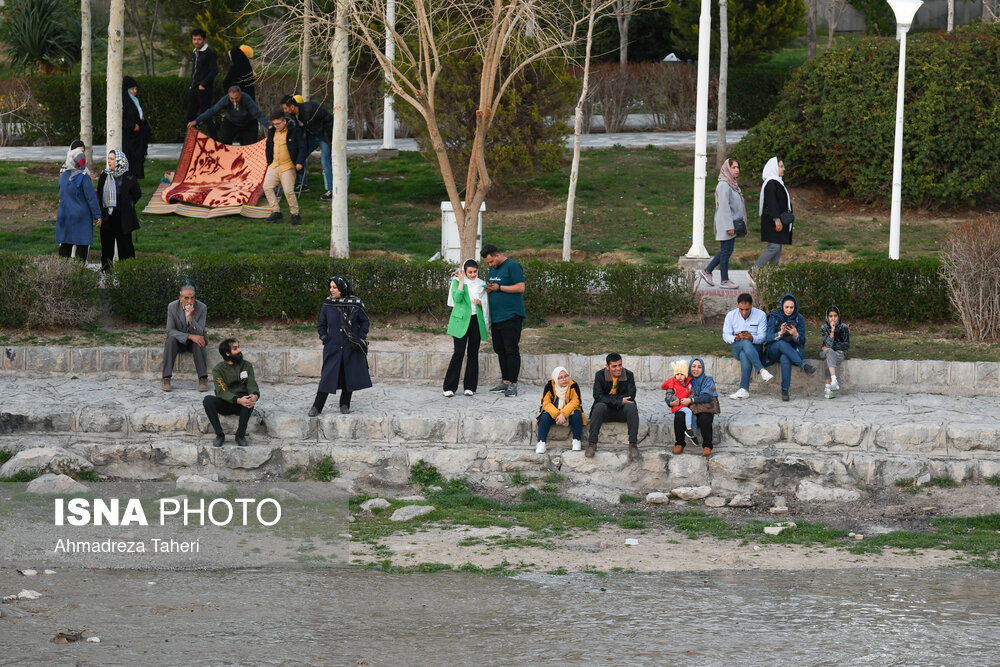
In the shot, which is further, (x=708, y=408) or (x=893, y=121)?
(x=893, y=121)

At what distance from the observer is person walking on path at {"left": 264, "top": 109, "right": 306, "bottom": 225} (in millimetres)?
19078

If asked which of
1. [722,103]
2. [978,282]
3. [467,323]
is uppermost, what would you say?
[722,103]

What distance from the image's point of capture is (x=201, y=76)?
21.6m

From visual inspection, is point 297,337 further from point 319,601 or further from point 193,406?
point 319,601

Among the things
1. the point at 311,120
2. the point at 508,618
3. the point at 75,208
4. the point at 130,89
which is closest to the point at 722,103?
the point at 311,120

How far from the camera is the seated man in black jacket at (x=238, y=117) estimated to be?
21.1 m

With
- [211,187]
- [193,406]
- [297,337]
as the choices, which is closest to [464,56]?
[211,187]

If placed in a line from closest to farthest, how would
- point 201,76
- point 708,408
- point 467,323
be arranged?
point 708,408
point 467,323
point 201,76

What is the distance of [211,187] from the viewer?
806 inches

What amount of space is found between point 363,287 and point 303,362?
4.84 ft

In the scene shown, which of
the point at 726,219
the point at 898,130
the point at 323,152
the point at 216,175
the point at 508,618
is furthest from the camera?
the point at 216,175

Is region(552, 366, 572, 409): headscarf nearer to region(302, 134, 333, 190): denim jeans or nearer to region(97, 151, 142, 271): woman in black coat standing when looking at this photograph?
region(97, 151, 142, 271): woman in black coat standing

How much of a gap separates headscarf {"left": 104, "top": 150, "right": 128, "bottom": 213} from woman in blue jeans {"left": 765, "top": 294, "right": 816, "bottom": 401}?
760 cm

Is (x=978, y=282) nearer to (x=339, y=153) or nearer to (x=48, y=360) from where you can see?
(x=339, y=153)
